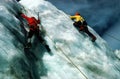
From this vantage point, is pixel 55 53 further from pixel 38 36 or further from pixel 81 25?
pixel 81 25

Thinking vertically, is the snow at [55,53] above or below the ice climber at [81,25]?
below

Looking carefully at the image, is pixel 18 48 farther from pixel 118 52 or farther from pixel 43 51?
pixel 118 52

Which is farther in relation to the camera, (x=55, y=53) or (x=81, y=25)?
(x=81, y=25)

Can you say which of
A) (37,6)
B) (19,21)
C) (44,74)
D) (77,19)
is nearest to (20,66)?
(44,74)

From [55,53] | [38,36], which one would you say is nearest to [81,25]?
[55,53]

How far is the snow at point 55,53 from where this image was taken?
11773 mm

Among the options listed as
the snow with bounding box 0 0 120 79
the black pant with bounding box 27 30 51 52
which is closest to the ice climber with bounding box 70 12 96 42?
the snow with bounding box 0 0 120 79

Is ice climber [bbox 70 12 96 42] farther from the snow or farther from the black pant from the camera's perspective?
the black pant

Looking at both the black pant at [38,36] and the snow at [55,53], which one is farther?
the black pant at [38,36]

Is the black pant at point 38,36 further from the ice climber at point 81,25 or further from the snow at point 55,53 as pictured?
the ice climber at point 81,25

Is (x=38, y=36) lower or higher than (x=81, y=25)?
lower

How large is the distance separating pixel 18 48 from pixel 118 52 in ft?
50.2

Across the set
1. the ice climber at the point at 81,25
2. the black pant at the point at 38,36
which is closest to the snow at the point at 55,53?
the black pant at the point at 38,36

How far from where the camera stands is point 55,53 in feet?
52.6
